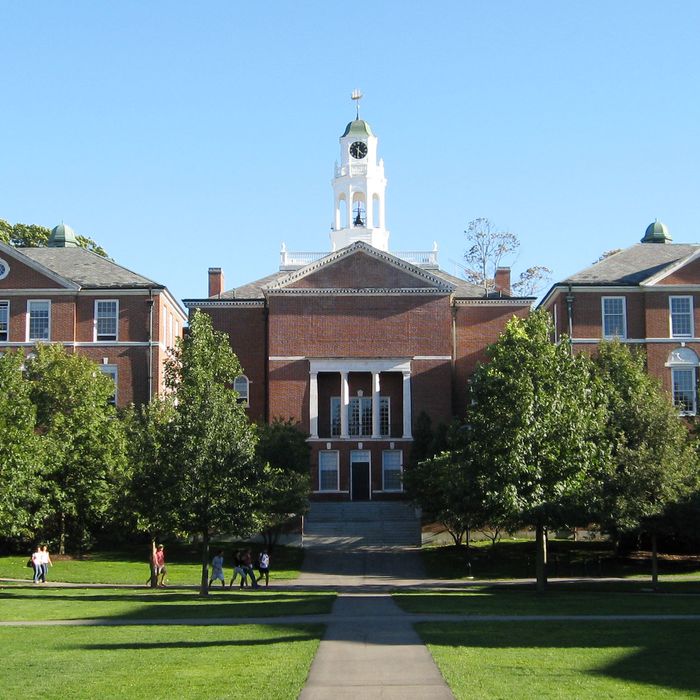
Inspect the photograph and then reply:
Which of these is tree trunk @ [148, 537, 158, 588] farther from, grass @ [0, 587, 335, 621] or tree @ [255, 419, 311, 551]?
tree @ [255, 419, 311, 551]

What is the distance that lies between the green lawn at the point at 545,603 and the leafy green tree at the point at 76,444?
17887mm

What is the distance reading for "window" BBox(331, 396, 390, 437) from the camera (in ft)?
216

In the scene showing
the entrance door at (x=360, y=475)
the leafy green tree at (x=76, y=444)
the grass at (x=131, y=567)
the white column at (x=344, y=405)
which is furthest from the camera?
the white column at (x=344, y=405)

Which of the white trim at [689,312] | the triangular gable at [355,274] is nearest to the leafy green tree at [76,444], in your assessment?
the triangular gable at [355,274]

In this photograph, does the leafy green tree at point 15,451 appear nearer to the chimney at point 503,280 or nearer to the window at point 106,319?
the window at point 106,319

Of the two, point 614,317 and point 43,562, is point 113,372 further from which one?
point 614,317

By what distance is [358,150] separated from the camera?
259ft

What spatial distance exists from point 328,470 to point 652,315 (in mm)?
20253

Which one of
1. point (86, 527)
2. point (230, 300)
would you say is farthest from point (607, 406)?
point (230, 300)

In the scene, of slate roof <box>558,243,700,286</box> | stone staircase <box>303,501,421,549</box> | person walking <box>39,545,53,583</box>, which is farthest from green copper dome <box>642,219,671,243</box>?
person walking <box>39,545,53,583</box>

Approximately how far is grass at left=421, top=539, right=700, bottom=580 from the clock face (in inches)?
1362

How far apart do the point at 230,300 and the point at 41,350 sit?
16.4 m

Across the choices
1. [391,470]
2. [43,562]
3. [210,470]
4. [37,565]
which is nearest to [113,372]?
[391,470]

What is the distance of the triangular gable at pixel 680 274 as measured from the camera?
6075 centimetres
